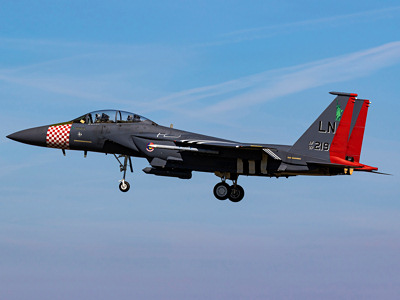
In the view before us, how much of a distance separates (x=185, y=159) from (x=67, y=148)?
19.8ft

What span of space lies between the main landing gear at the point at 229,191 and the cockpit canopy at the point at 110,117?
4.38 m

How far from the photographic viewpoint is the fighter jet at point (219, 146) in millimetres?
35125

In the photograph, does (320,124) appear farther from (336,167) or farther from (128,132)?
(128,132)

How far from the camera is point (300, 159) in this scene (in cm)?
3541

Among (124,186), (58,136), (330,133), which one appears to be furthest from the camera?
(58,136)

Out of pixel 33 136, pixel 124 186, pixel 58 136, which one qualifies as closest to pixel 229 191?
pixel 124 186

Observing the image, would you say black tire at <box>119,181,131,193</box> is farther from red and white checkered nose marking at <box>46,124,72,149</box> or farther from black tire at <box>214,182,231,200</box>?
black tire at <box>214,182,231,200</box>

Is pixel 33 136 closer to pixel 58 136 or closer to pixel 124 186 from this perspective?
pixel 58 136

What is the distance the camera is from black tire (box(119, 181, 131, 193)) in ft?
125

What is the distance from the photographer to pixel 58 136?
126 feet

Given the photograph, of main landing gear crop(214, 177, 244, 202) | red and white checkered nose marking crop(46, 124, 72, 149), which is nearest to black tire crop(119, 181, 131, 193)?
red and white checkered nose marking crop(46, 124, 72, 149)

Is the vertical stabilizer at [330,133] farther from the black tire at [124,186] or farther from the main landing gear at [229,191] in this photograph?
the black tire at [124,186]

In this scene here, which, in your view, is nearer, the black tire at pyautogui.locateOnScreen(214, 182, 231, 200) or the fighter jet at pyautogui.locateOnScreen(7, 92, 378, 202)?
the fighter jet at pyautogui.locateOnScreen(7, 92, 378, 202)

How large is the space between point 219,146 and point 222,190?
2.47 metres
